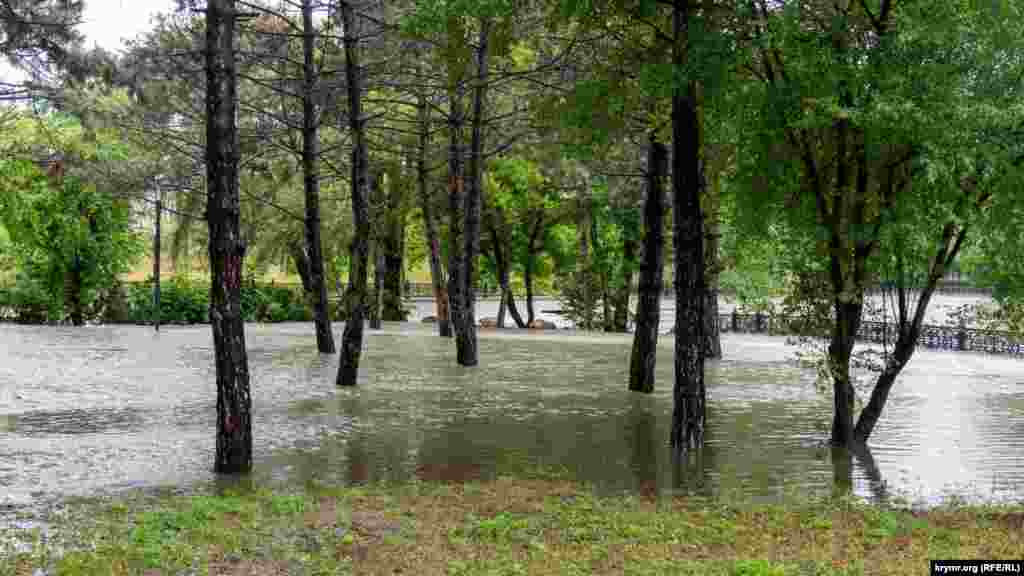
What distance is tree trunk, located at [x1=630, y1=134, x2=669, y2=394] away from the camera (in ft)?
63.2

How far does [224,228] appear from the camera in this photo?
11320mm

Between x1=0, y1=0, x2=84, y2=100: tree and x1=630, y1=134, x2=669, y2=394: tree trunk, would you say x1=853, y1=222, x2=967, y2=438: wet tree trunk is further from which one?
x1=0, y1=0, x2=84, y2=100: tree

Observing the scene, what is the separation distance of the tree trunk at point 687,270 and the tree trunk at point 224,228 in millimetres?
5626

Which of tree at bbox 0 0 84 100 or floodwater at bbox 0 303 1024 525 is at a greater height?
tree at bbox 0 0 84 100

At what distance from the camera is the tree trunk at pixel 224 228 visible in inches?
446

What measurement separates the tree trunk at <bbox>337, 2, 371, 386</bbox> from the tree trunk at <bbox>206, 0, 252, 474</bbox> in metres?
8.85

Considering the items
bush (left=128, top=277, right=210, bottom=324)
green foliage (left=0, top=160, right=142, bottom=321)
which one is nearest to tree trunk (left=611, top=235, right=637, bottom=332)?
bush (left=128, top=277, right=210, bottom=324)

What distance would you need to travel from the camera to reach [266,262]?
50.7 meters

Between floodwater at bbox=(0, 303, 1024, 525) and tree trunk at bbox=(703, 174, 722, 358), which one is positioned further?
tree trunk at bbox=(703, 174, 722, 358)

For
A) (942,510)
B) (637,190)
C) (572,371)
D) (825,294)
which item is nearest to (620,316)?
(637,190)

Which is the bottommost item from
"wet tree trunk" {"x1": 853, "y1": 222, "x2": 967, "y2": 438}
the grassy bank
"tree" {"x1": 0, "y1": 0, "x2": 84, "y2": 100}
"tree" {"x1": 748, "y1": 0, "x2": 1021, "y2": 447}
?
the grassy bank

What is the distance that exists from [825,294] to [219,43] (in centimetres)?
877

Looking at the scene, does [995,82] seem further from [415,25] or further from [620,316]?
[620,316]

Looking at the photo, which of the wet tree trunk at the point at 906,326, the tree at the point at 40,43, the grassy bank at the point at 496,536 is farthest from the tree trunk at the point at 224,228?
the tree at the point at 40,43
